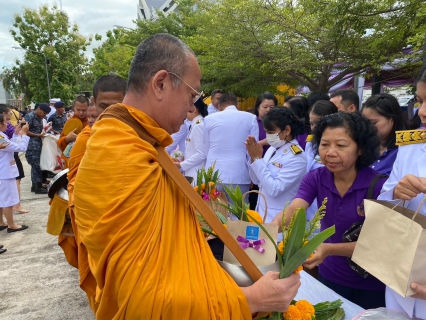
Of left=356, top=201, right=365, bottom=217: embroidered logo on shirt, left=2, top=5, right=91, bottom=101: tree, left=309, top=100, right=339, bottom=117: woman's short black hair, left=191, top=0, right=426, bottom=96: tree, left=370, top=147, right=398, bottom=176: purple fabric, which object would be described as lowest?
left=356, top=201, right=365, bottom=217: embroidered logo on shirt

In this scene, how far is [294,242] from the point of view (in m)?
1.28

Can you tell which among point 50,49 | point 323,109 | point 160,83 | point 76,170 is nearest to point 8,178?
point 76,170

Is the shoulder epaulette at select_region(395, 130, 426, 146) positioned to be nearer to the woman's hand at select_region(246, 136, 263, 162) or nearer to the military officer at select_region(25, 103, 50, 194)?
the woman's hand at select_region(246, 136, 263, 162)

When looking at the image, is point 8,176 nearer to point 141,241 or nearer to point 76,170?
point 76,170

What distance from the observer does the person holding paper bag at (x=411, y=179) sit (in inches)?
55.4

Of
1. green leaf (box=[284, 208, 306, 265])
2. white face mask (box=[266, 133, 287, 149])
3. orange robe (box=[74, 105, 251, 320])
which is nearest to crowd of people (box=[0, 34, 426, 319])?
orange robe (box=[74, 105, 251, 320])

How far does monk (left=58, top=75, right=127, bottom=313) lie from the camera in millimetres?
1735

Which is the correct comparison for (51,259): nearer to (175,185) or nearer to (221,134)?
(221,134)

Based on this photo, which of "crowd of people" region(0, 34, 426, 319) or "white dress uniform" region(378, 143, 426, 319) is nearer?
"crowd of people" region(0, 34, 426, 319)

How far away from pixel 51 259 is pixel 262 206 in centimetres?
309

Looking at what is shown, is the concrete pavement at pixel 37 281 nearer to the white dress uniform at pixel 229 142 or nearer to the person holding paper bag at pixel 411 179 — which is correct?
the white dress uniform at pixel 229 142

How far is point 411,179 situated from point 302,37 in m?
7.54

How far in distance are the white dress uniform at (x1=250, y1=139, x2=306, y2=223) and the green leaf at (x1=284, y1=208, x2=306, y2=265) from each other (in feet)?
5.27

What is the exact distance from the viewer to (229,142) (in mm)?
4328
